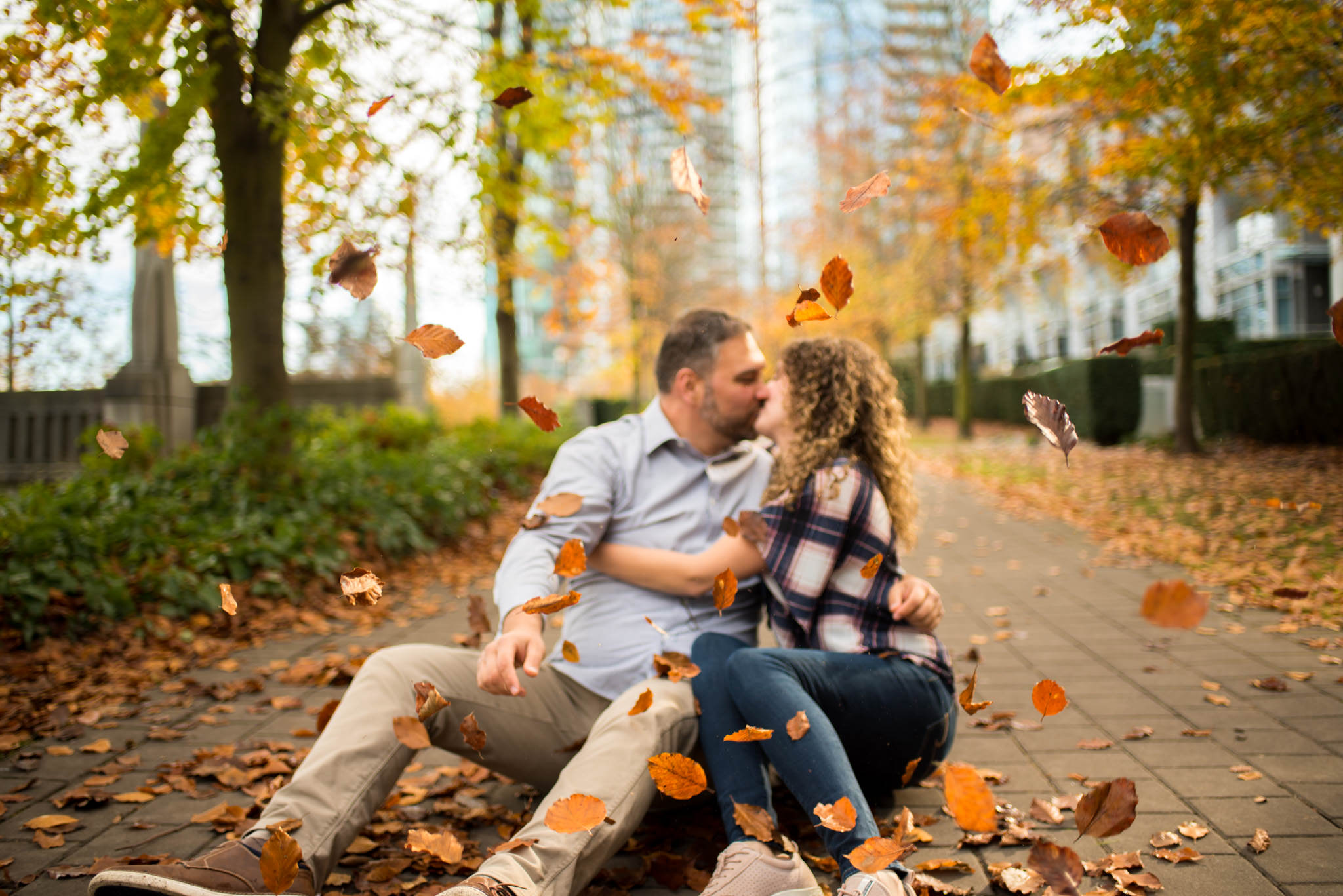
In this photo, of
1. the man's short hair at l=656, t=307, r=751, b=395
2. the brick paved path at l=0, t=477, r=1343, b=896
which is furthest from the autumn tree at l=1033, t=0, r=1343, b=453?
the man's short hair at l=656, t=307, r=751, b=395

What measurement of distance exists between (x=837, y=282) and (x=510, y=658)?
3.96ft

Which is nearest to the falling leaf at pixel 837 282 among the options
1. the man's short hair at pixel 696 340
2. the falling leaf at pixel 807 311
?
the falling leaf at pixel 807 311

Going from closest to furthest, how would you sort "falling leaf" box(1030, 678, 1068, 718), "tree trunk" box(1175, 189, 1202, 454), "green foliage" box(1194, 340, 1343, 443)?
1. "falling leaf" box(1030, 678, 1068, 718)
2. "green foliage" box(1194, 340, 1343, 443)
3. "tree trunk" box(1175, 189, 1202, 454)

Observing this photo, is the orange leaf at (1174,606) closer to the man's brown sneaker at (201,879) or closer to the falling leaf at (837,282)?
the falling leaf at (837,282)

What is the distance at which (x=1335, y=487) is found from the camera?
754 cm

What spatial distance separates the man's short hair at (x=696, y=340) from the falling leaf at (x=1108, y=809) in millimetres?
1519

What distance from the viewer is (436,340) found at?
2.17m

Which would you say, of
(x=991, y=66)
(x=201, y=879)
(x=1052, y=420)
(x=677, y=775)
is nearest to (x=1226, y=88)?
(x=991, y=66)

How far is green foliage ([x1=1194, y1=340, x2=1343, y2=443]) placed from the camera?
9391mm

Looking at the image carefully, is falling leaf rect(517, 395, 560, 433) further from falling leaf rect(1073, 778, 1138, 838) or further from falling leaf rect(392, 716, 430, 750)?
falling leaf rect(1073, 778, 1138, 838)

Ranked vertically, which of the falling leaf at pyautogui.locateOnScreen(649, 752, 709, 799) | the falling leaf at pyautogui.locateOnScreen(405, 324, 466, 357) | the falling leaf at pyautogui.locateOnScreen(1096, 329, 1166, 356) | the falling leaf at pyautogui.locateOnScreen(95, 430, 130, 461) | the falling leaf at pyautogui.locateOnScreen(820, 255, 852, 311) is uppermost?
the falling leaf at pyautogui.locateOnScreen(820, 255, 852, 311)

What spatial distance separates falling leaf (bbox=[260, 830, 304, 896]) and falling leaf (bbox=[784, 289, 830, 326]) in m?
1.60

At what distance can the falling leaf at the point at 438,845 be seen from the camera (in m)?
2.08

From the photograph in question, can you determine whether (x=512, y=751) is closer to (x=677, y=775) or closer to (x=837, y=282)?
(x=677, y=775)
